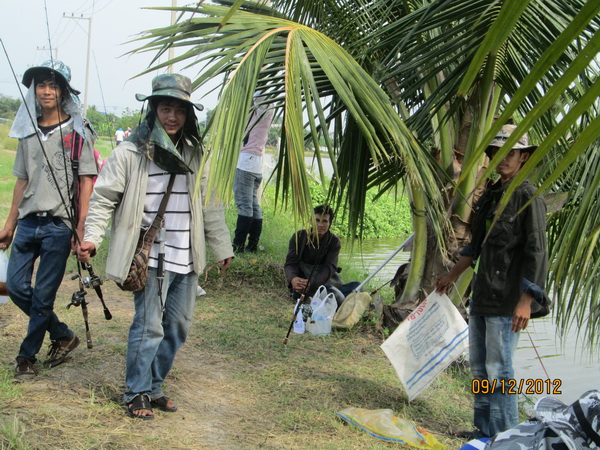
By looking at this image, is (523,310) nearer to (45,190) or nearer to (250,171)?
(45,190)

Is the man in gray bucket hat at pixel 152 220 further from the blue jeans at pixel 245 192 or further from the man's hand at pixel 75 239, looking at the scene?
the blue jeans at pixel 245 192

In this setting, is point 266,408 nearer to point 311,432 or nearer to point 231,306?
point 311,432

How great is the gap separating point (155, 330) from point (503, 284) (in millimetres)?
1861

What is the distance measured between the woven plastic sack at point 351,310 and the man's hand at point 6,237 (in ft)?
9.59

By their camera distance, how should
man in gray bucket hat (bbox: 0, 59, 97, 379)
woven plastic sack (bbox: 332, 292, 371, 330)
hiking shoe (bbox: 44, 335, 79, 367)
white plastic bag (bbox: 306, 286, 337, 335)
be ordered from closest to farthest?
1. man in gray bucket hat (bbox: 0, 59, 97, 379)
2. hiking shoe (bbox: 44, 335, 79, 367)
3. white plastic bag (bbox: 306, 286, 337, 335)
4. woven plastic sack (bbox: 332, 292, 371, 330)

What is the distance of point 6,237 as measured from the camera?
13.8ft

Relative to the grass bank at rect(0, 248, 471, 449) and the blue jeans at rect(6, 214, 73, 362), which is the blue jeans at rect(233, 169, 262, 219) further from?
the blue jeans at rect(6, 214, 73, 362)

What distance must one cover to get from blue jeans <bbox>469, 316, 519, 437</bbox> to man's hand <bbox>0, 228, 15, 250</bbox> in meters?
2.84

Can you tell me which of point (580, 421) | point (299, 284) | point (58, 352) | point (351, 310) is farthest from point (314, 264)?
point (580, 421)

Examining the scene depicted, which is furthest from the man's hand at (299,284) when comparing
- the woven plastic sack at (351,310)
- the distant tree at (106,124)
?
the distant tree at (106,124)

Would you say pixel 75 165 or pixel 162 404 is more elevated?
pixel 75 165

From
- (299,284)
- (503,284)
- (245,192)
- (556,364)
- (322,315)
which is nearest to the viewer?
(503,284)

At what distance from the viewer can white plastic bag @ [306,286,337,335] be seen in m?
5.93

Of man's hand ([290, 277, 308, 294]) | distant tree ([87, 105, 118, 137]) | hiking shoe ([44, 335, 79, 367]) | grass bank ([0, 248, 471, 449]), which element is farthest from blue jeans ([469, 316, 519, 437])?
distant tree ([87, 105, 118, 137])
